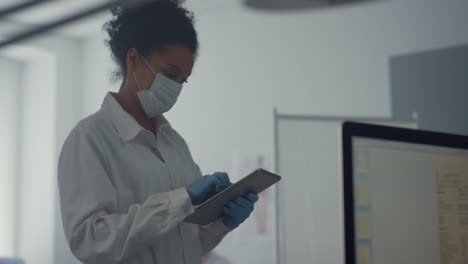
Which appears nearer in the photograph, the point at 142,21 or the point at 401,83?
the point at 142,21

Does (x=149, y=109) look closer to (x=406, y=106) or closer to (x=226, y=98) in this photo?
(x=406, y=106)

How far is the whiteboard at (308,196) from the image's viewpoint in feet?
8.27

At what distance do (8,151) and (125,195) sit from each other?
3.65 meters

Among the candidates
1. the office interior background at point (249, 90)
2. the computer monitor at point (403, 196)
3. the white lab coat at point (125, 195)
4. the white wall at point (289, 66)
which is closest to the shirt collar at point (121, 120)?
the white lab coat at point (125, 195)

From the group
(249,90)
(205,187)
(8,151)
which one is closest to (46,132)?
(8,151)

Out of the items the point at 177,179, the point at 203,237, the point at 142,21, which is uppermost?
the point at 142,21

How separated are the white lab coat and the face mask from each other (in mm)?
46

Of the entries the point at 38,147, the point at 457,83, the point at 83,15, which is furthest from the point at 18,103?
the point at 83,15

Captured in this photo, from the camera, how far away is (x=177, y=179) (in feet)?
3.86

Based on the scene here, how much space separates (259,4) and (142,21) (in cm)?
75

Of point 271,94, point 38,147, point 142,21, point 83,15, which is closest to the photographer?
point 83,15

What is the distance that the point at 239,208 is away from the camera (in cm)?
110

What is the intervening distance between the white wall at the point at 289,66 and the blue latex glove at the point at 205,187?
1.89 m

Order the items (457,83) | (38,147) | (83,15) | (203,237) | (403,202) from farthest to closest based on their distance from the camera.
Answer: (38,147) → (457,83) → (203,237) → (403,202) → (83,15)
